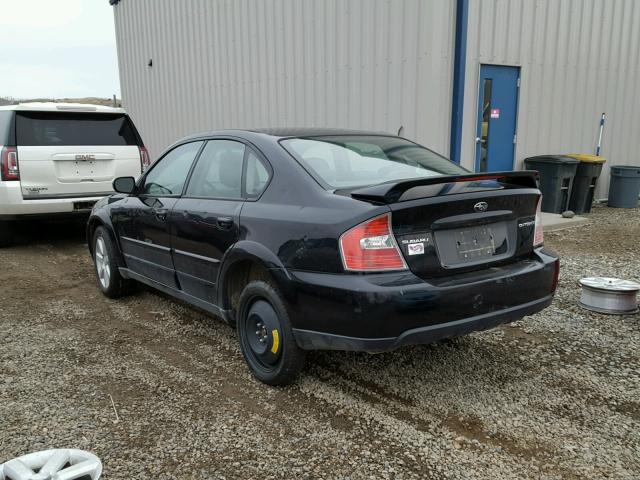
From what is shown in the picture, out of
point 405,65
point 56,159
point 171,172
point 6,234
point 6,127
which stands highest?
point 405,65

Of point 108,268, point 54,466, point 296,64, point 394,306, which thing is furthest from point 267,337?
point 296,64

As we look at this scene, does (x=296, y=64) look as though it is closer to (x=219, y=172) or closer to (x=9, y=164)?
(x=9, y=164)

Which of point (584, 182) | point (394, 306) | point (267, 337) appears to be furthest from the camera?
point (584, 182)

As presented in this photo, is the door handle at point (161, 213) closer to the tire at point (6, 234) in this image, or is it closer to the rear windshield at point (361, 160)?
the rear windshield at point (361, 160)

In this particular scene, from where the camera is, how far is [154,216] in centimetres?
431

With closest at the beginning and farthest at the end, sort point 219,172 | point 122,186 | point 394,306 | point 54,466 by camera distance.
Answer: point 54,466
point 394,306
point 219,172
point 122,186

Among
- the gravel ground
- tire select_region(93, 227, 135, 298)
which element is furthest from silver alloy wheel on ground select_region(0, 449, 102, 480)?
tire select_region(93, 227, 135, 298)

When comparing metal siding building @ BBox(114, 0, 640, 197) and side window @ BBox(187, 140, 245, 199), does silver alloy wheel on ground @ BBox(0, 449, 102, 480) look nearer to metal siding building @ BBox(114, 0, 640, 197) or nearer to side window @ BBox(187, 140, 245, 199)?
side window @ BBox(187, 140, 245, 199)

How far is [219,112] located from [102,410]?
32.0 feet

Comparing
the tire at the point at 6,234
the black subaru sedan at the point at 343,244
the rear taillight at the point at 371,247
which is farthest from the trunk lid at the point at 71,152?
the rear taillight at the point at 371,247

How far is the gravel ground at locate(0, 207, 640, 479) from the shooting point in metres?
2.59

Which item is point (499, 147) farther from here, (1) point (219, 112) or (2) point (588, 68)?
(1) point (219, 112)

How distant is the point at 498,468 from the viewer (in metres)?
2.52

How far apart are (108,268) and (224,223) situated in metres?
2.23
